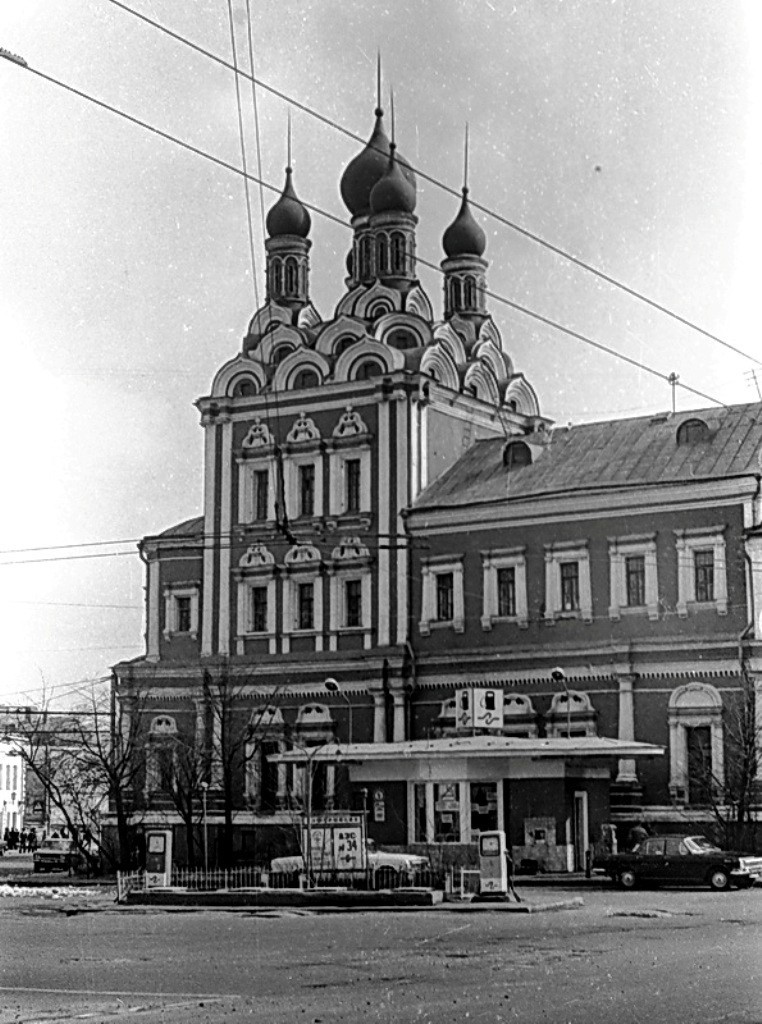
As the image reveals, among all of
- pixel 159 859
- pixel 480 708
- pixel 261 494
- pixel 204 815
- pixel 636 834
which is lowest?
pixel 159 859

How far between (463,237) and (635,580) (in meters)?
18.2

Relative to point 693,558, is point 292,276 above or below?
above

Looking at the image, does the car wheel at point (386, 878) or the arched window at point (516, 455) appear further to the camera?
the arched window at point (516, 455)

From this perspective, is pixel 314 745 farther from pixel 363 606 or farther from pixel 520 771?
pixel 520 771

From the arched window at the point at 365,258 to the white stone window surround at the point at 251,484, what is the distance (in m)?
7.89

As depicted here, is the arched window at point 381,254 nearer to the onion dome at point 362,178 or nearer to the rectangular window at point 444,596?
the onion dome at point 362,178

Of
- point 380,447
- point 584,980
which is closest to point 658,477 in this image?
point 380,447

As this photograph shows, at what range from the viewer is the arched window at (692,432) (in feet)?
152

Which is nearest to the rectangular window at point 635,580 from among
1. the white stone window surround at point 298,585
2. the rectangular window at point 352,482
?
the rectangular window at point 352,482

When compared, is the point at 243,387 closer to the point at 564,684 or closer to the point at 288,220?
the point at 288,220

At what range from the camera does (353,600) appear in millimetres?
50219

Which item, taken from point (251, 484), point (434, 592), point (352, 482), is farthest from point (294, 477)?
point (434, 592)

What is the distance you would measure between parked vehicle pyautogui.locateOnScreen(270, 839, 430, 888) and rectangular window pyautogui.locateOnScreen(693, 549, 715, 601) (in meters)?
13.6

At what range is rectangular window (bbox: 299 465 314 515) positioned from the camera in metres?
51.3
